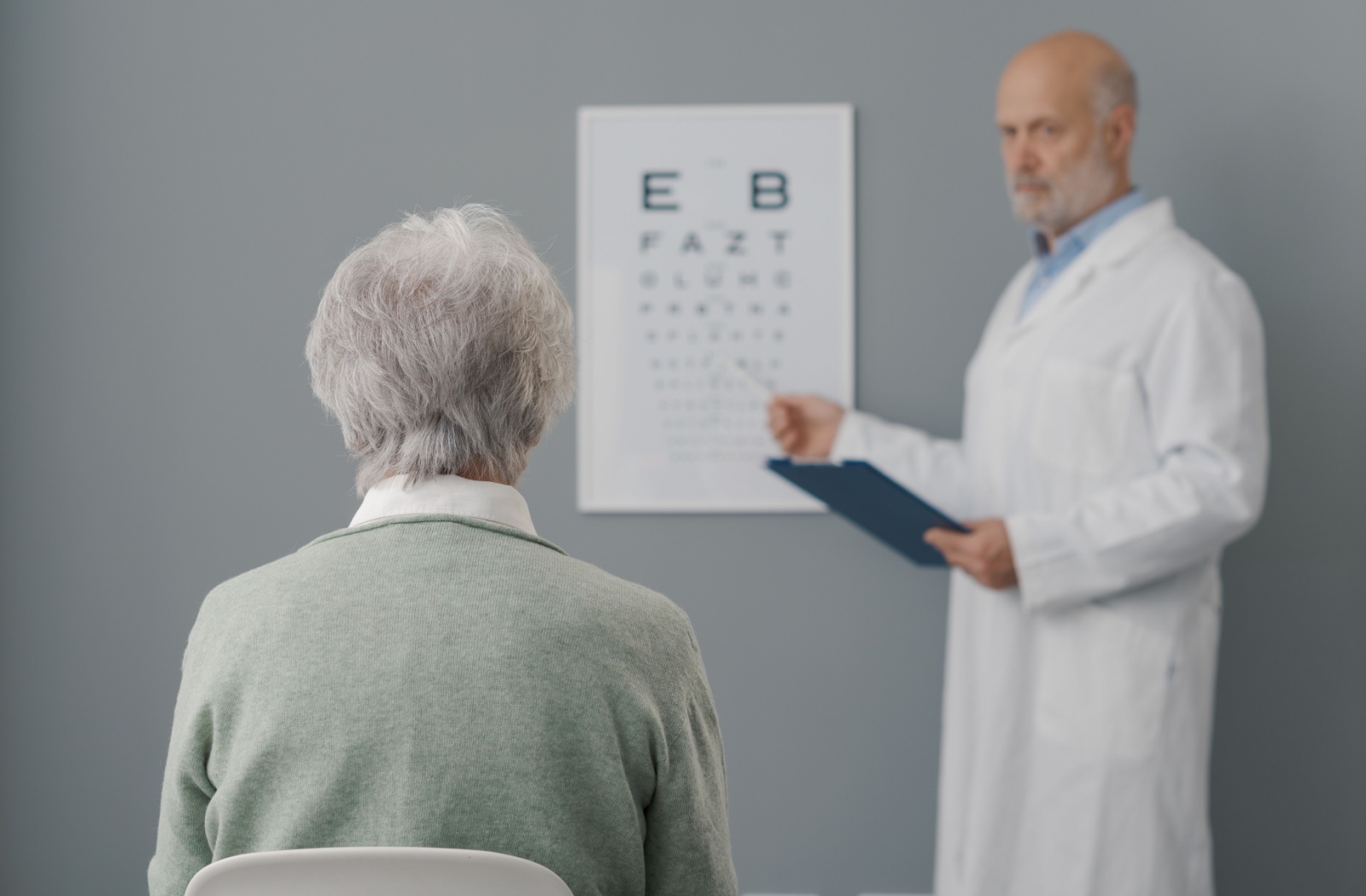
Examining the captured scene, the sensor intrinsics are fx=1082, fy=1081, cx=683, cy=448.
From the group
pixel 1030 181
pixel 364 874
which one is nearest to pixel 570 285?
pixel 1030 181

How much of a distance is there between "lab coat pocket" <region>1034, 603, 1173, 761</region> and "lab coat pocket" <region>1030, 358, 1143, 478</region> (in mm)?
212

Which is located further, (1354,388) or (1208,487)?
(1354,388)

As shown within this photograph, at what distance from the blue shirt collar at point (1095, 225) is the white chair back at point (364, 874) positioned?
1.34m

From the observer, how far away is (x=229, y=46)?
6.42ft

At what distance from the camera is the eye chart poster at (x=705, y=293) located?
1.92 metres

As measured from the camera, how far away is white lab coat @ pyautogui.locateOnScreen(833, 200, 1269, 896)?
58.4 inches

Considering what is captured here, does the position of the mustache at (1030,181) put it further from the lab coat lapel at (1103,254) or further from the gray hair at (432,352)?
the gray hair at (432,352)

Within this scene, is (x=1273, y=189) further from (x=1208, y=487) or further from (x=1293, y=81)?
(x=1208, y=487)

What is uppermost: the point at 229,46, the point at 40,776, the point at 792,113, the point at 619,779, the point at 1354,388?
the point at 229,46

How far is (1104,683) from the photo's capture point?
153 centimetres

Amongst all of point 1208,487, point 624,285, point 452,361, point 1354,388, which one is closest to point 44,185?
point 624,285

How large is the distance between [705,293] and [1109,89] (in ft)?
2.38

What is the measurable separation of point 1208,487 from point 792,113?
3.09 feet

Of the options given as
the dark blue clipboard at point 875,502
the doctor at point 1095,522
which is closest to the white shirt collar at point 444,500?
the dark blue clipboard at point 875,502
